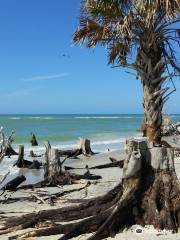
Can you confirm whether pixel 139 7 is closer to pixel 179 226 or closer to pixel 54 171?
pixel 54 171

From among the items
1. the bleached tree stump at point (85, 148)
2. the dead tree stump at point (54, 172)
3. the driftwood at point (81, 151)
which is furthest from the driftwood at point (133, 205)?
the bleached tree stump at point (85, 148)

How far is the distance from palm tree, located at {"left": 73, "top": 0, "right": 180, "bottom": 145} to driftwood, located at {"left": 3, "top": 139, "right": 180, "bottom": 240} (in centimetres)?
625

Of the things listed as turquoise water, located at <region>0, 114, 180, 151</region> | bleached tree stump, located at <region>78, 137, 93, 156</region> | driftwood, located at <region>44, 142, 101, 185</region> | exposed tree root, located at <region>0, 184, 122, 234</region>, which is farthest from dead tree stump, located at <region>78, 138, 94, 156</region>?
exposed tree root, located at <region>0, 184, 122, 234</region>

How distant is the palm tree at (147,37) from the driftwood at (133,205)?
625 cm

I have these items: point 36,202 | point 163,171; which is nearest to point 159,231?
point 163,171

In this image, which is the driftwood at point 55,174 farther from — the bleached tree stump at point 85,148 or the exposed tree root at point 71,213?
the bleached tree stump at point 85,148

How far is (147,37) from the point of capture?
13555 mm

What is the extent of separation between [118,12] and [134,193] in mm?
8070

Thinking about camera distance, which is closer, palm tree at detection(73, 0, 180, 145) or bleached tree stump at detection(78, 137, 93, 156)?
palm tree at detection(73, 0, 180, 145)

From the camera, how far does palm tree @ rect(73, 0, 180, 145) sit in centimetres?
1330

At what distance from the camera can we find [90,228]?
6.81 meters

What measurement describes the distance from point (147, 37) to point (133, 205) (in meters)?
7.48

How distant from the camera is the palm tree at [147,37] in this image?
43.7ft

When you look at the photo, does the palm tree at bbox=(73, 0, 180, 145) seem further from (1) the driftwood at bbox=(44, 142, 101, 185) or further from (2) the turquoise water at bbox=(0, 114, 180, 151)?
(2) the turquoise water at bbox=(0, 114, 180, 151)
